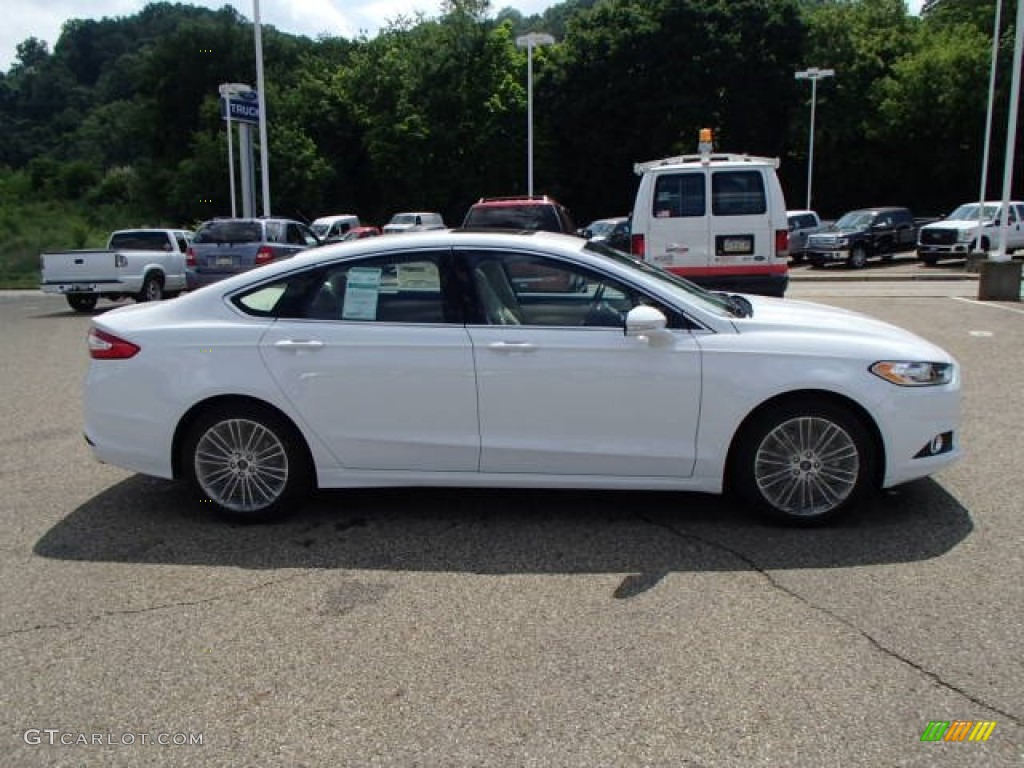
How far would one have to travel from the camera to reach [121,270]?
58.5 feet

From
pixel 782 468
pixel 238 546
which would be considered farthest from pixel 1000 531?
pixel 238 546

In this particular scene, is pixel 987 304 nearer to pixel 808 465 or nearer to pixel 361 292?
pixel 808 465

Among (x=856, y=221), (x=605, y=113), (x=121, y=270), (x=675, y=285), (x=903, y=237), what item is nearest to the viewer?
(x=675, y=285)

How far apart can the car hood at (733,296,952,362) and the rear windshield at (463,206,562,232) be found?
9.14 m

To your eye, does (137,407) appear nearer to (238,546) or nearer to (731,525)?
(238,546)

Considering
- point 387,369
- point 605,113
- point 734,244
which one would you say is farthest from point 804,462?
point 605,113

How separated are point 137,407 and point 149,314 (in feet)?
1.94

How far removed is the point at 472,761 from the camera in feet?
9.66

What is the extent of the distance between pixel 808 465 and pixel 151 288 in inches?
658

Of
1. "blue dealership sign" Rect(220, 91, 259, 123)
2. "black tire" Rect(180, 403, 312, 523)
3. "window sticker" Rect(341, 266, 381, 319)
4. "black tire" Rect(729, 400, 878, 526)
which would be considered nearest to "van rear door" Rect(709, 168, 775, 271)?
"black tire" Rect(729, 400, 878, 526)

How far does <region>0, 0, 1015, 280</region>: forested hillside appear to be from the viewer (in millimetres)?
42500

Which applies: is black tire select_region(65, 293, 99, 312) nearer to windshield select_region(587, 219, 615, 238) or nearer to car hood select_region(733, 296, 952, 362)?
car hood select_region(733, 296, 952, 362)

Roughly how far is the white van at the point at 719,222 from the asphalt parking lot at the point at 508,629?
699cm

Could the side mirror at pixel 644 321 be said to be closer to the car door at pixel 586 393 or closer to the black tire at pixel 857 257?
the car door at pixel 586 393
